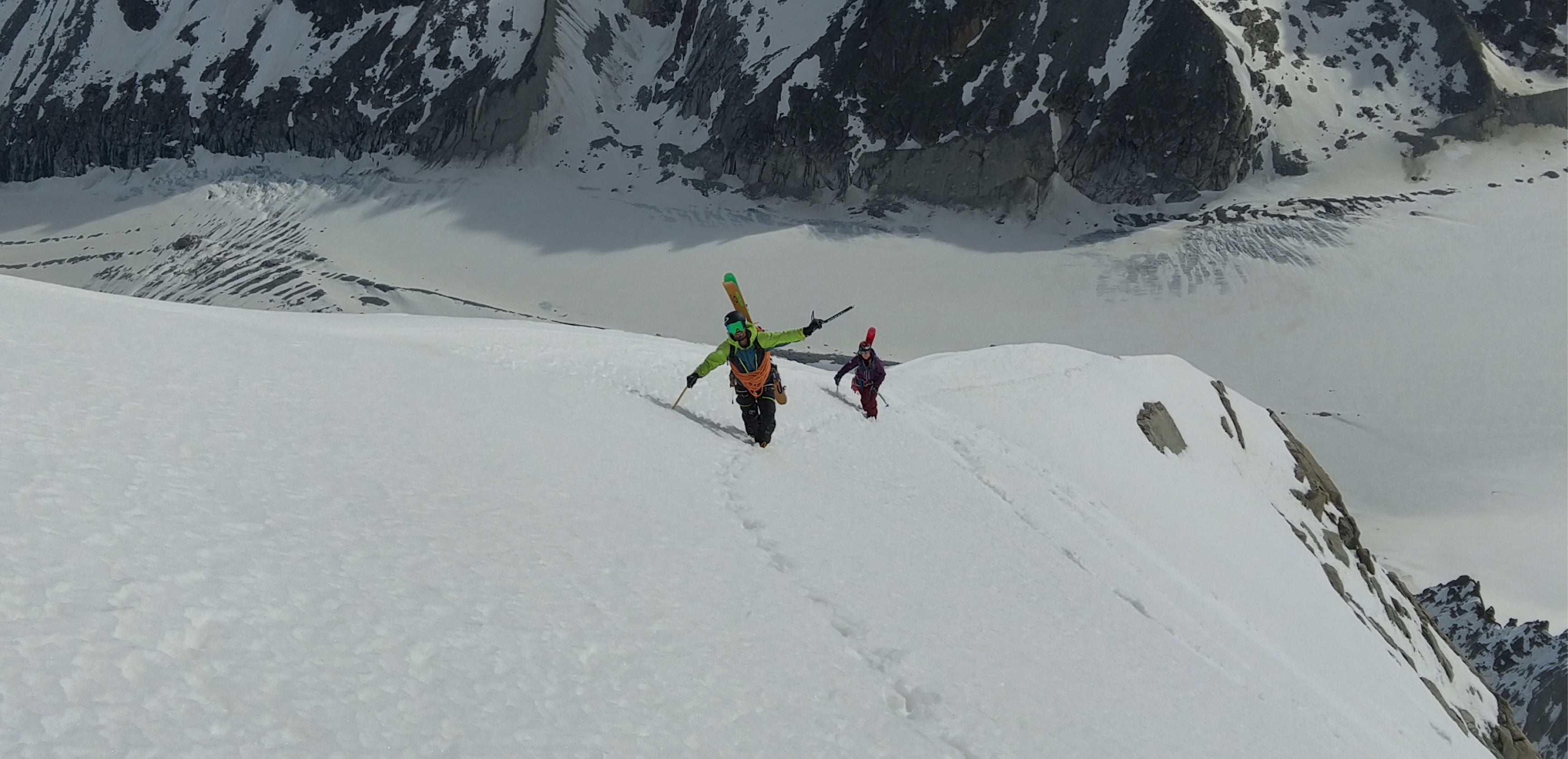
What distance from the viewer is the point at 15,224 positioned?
8619 cm

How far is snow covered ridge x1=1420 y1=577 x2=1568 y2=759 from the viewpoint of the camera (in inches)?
997

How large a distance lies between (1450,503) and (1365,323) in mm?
16787

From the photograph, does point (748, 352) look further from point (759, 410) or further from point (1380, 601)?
point (1380, 601)

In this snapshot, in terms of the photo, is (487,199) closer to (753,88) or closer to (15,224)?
(753,88)

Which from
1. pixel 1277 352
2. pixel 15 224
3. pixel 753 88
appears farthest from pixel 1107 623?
pixel 15 224

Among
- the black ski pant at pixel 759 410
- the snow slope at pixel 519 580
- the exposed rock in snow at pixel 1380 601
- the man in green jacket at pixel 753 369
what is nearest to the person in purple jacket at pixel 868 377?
the snow slope at pixel 519 580

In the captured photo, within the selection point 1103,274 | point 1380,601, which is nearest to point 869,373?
point 1380,601

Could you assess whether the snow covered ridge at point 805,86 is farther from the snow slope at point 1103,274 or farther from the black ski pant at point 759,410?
the black ski pant at point 759,410

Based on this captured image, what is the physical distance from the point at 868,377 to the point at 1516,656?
25.9 m

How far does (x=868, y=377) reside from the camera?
14891 mm

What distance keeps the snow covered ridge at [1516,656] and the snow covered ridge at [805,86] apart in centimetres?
4230

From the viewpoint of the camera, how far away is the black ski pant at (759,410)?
11.1 metres

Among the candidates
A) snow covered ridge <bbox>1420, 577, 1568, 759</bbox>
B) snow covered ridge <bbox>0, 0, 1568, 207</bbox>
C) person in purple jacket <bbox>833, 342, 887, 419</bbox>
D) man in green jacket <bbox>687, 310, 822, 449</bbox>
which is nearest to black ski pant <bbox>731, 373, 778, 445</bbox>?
man in green jacket <bbox>687, 310, 822, 449</bbox>

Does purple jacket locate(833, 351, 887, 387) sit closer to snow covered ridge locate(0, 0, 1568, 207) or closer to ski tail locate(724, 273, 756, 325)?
ski tail locate(724, 273, 756, 325)
